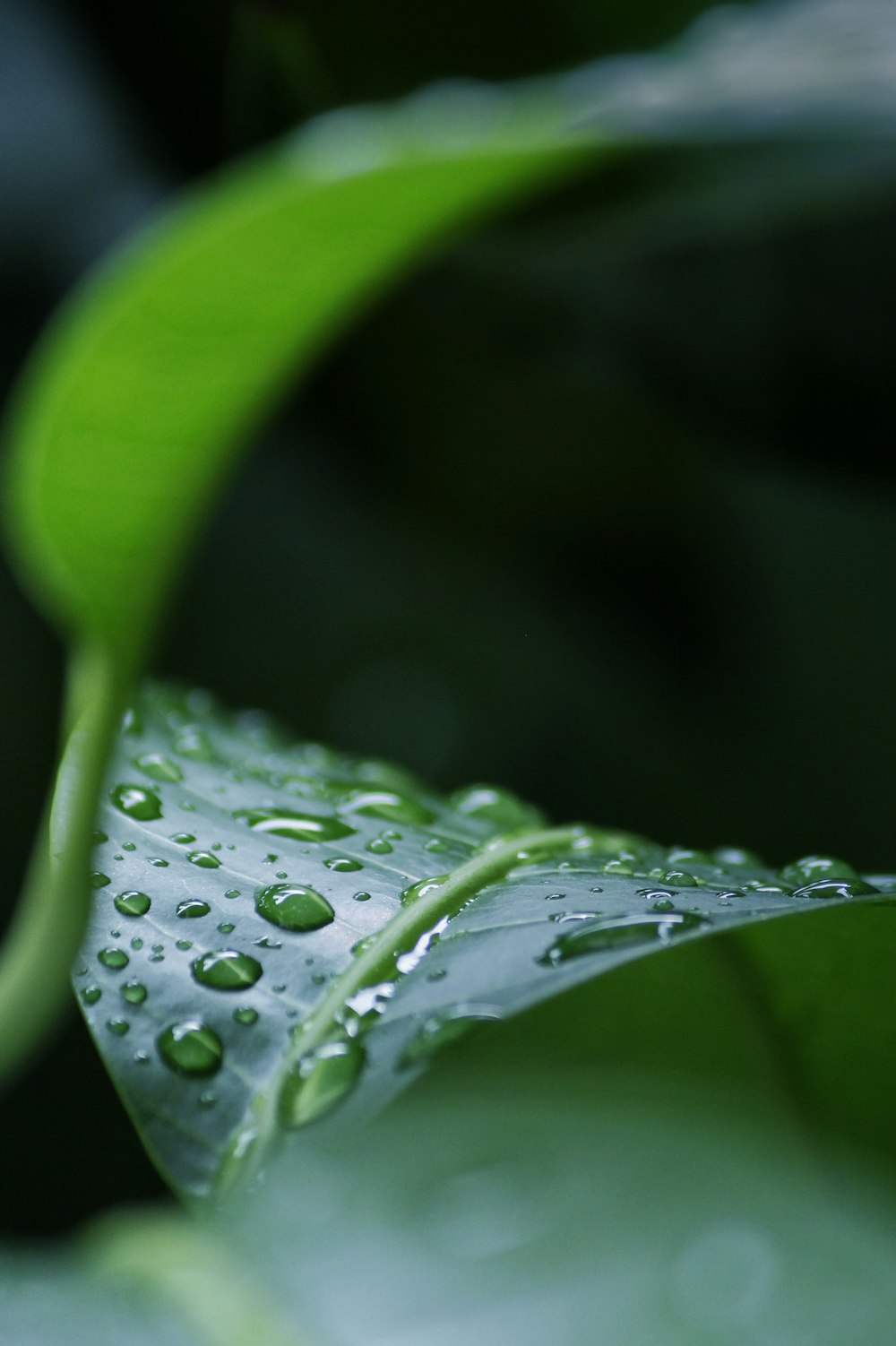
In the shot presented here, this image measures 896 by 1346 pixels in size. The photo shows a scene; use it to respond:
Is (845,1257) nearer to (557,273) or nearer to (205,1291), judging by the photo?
(205,1291)

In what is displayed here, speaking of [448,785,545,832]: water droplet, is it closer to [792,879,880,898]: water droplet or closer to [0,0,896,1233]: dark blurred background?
[792,879,880,898]: water droplet

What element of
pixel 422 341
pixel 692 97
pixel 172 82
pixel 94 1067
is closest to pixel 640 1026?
pixel 692 97

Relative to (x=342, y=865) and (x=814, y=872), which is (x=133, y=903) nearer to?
(x=342, y=865)

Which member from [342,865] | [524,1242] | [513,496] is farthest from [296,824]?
[513,496]

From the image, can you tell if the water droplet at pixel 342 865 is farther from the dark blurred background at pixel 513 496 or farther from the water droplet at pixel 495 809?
the dark blurred background at pixel 513 496

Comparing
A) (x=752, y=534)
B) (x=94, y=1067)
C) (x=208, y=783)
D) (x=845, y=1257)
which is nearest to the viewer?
(x=845, y=1257)

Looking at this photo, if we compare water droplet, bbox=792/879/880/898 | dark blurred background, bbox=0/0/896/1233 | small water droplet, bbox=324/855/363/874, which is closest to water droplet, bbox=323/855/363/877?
small water droplet, bbox=324/855/363/874

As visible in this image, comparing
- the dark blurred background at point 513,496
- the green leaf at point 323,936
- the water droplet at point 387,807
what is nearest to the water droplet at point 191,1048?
the green leaf at point 323,936
